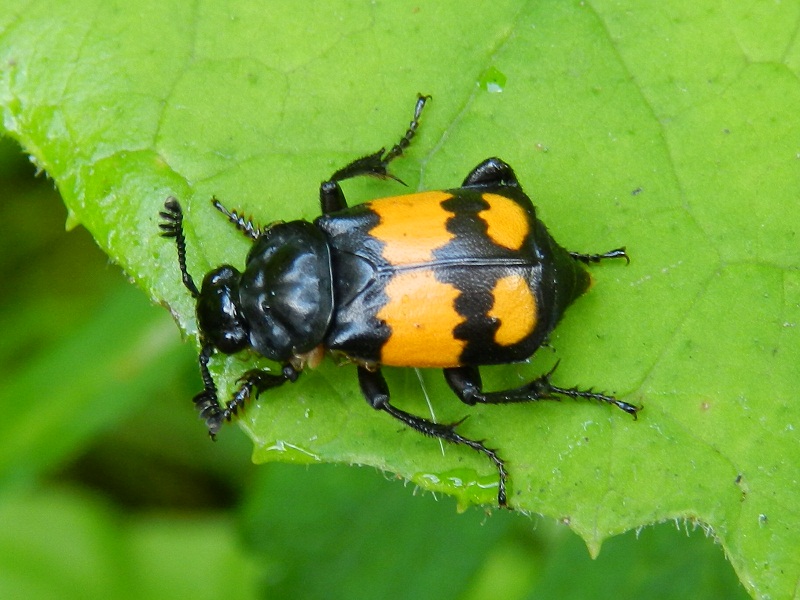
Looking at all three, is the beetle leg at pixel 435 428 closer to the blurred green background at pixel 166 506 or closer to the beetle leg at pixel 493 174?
the beetle leg at pixel 493 174

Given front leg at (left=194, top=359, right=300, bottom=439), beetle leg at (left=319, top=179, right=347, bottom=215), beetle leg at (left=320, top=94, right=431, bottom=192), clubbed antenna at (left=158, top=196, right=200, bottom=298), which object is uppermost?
clubbed antenna at (left=158, top=196, right=200, bottom=298)

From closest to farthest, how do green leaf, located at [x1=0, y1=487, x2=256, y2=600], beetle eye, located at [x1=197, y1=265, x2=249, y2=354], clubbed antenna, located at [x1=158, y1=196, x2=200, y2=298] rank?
clubbed antenna, located at [x1=158, y1=196, x2=200, y2=298] → beetle eye, located at [x1=197, y1=265, x2=249, y2=354] → green leaf, located at [x1=0, y1=487, x2=256, y2=600]

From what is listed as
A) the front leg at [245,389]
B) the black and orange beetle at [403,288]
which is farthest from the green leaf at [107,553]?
the black and orange beetle at [403,288]

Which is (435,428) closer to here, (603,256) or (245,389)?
(245,389)

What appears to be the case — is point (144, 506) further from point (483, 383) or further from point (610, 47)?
point (610, 47)

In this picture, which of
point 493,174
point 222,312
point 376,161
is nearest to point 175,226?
point 222,312

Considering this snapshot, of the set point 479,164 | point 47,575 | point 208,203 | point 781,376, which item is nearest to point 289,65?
point 208,203

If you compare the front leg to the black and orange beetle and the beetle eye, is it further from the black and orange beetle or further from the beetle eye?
the beetle eye

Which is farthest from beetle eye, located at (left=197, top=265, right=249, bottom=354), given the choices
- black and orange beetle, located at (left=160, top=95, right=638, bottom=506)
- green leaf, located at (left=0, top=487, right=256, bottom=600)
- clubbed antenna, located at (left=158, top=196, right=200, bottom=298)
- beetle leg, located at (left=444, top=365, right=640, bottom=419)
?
green leaf, located at (left=0, top=487, right=256, bottom=600)
